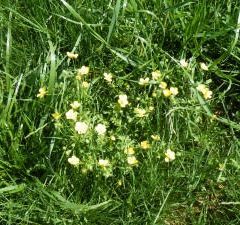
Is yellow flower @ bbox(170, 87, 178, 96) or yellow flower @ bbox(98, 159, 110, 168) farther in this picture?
yellow flower @ bbox(170, 87, 178, 96)

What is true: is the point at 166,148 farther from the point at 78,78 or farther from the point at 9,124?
the point at 9,124

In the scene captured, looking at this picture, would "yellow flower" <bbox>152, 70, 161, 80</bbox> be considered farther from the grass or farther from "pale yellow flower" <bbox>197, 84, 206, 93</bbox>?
"pale yellow flower" <bbox>197, 84, 206, 93</bbox>

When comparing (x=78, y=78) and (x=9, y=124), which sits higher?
(x=78, y=78)

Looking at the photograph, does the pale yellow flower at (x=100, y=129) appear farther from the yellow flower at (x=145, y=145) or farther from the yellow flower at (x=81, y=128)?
the yellow flower at (x=145, y=145)

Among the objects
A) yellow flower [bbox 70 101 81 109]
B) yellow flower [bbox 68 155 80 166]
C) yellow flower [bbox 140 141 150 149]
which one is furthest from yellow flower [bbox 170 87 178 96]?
yellow flower [bbox 68 155 80 166]

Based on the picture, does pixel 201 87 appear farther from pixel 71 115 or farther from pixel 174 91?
pixel 71 115

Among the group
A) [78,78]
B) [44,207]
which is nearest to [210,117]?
[78,78]

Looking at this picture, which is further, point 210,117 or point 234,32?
point 234,32

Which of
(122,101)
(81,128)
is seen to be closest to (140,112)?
(122,101)

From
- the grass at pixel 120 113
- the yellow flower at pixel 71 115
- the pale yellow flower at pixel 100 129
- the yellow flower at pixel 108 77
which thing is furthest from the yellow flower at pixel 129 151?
the yellow flower at pixel 108 77
